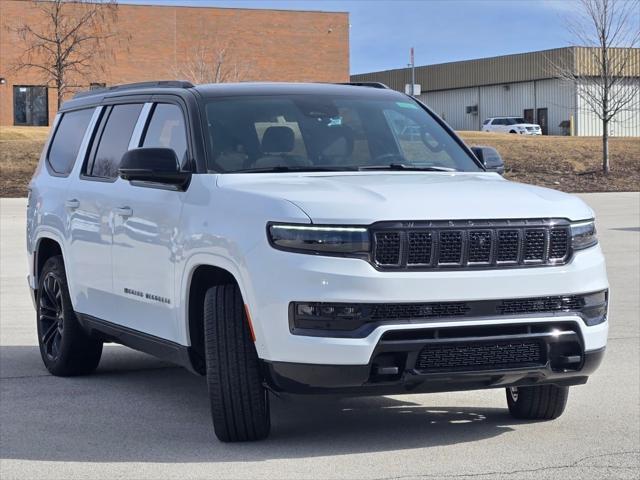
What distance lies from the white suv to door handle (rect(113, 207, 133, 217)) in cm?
1

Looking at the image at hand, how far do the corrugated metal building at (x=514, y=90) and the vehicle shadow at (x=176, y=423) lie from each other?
5737cm

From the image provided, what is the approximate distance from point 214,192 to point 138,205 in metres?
0.94

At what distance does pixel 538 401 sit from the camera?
7176 millimetres

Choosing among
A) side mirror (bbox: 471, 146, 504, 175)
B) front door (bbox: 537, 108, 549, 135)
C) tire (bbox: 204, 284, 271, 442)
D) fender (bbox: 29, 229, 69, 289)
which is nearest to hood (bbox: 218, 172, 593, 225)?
tire (bbox: 204, 284, 271, 442)

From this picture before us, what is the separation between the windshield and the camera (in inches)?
282

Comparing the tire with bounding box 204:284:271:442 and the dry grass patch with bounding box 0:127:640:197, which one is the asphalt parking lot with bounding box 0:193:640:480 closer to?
the tire with bounding box 204:284:271:442

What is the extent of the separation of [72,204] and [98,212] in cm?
50

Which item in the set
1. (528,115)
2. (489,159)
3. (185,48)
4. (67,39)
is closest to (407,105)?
(489,159)

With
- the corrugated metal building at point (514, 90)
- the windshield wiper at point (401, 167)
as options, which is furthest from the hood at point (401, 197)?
the corrugated metal building at point (514, 90)

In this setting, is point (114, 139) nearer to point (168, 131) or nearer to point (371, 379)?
point (168, 131)

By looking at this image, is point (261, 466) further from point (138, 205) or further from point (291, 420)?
point (138, 205)

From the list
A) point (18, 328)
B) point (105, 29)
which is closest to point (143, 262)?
point (18, 328)

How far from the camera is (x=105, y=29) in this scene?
60781 mm

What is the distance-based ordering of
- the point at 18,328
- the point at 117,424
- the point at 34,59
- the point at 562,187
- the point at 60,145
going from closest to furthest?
the point at 117,424 → the point at 60,145 → the point at 18,328 → the point at 562,187 → the point at 34,59
